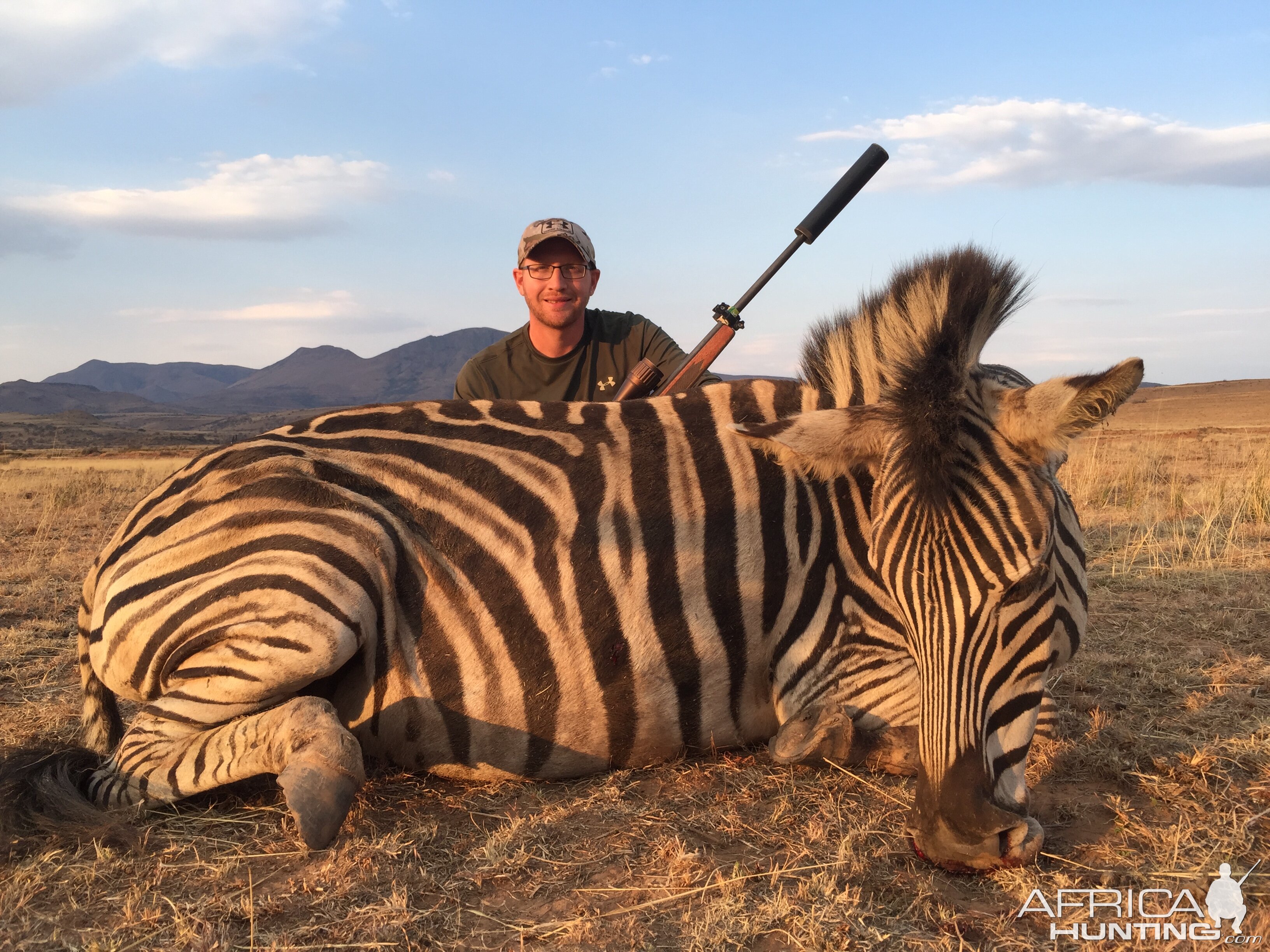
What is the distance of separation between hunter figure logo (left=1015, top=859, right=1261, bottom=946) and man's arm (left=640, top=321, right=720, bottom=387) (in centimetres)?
387

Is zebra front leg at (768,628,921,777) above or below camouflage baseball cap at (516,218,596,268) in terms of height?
below

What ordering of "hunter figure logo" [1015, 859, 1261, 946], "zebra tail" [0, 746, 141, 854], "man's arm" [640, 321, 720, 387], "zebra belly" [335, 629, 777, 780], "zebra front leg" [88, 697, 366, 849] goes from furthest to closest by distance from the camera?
"man's arm" [640, 321, 720, 387] → "zebra belly" [335, 629, 777, 780] → "zebra tail" [0, 746, 141, 854] → "zebra front leg" [88, 697, 366, 849] → "hunter figure logo" [1015, 859, 1261, 946]

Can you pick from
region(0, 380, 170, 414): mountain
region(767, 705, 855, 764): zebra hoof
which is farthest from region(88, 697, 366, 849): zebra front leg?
region(0, 380, 170, 414): mountain

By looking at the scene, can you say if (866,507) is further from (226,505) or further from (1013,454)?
(226,505)

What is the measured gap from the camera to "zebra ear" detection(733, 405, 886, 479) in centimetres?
290

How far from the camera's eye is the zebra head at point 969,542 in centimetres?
252

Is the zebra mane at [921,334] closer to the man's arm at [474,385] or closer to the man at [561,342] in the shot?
the man at [561,342]

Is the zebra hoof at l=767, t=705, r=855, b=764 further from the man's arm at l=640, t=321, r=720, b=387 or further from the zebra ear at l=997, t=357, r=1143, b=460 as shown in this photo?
the man's arm at l=640, t=321, r=720, b=387

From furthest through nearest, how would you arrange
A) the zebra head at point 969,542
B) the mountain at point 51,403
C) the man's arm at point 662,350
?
1. the mountain at point 51,403
2. the man's arm at point 662,350
3. the zebra head at point 969,542

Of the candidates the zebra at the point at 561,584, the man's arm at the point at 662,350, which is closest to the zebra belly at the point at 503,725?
the zebra at the point at 561,584

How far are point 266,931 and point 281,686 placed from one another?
0.83 metres

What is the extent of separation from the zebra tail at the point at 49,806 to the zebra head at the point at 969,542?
254 cm

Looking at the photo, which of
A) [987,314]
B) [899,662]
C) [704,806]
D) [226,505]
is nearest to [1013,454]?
[987,314]

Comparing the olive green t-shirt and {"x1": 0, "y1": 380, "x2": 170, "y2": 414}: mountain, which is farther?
{"x1": 0, "y1": 380, "x2": 170, "y2": 414}: mountain
